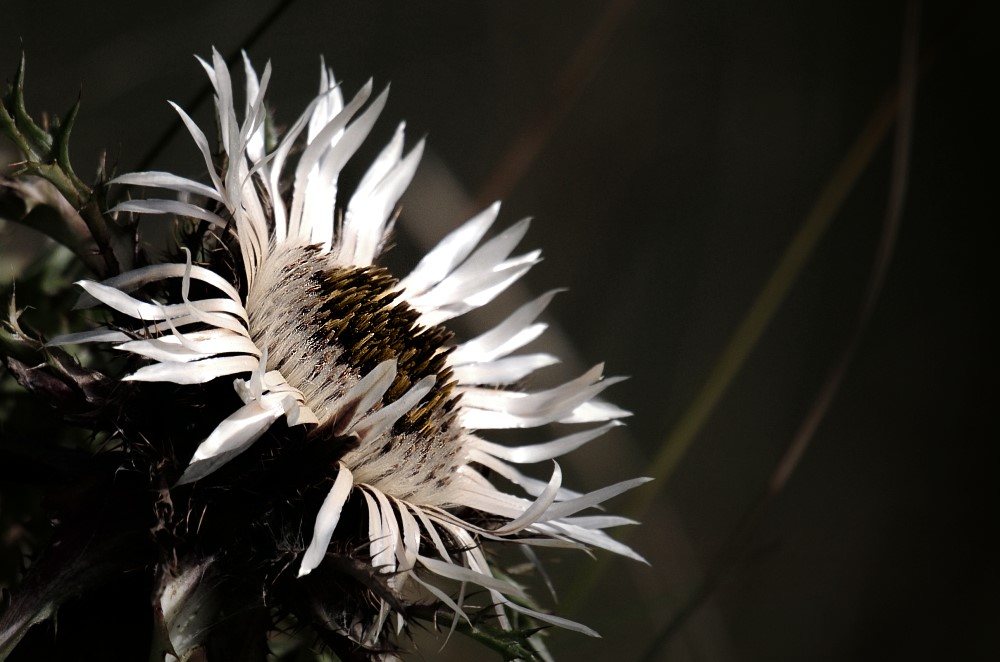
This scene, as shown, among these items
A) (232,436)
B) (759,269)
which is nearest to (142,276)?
(232,436)

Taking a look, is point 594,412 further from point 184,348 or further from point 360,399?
point 184,348

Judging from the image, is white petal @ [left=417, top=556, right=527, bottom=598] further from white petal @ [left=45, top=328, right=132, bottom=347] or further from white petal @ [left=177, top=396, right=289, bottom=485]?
white petal @ [left=45, top=328, right=132, bottom=347]

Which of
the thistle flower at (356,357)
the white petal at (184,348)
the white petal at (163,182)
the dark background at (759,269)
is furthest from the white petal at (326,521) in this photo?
the dark background at (759,269)

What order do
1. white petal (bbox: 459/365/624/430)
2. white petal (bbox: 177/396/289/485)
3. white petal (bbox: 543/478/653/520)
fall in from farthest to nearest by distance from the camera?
white petal (bbox: 459/365/624/430) < white petal (bbox: 543/478/653/520) < white petal (bbox: 177/396/289/485)

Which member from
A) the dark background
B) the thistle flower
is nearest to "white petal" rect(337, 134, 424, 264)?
the thistle flower

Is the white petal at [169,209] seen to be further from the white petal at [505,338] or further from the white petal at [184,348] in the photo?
the white petal at [505,338]

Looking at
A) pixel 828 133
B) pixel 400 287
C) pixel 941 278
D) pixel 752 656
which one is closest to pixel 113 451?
pixel 400 287

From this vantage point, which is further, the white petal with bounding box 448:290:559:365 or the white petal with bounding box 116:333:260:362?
Answer: the white petal with bounding box 448:290:559:365

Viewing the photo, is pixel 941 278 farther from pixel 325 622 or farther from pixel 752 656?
pixel 325 622
